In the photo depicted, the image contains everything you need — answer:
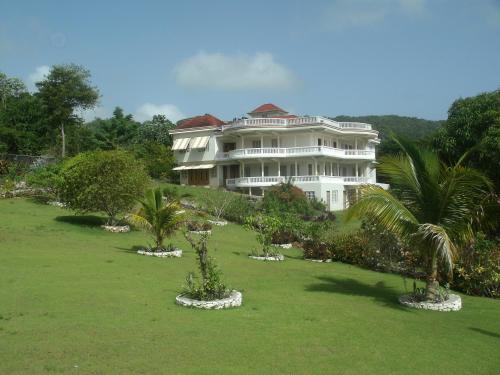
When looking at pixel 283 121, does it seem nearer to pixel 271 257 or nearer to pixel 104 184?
pixel 104 184

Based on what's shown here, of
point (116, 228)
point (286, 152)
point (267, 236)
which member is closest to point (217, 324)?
point (267, 236)

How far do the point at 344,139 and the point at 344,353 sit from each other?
42.1m

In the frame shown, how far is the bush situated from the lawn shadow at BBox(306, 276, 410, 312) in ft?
7.40

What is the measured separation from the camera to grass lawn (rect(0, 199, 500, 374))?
6.41 m

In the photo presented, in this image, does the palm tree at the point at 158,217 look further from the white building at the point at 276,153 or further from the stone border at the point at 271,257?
the white building at the point at 276,153

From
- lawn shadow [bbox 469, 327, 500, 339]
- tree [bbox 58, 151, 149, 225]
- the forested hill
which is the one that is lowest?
lawn shadow [bbox 469, 327, 500, 339]

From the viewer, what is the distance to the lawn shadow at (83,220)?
20783mm

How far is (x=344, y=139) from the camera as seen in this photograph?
47875 mm

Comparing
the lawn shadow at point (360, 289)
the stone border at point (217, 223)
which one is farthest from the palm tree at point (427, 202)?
the stone border at point (217, 223)

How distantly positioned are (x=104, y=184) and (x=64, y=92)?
99.5ft

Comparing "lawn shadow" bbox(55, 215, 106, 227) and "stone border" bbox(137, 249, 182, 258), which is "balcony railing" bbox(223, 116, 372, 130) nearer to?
"lawn shadow" bbox(55, 215, 106, 227)

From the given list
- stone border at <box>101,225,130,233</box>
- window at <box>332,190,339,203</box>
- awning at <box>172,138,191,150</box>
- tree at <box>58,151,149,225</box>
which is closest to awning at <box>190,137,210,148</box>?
awning at <box>172,138,191,150</box>

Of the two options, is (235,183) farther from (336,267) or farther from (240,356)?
(240,356)

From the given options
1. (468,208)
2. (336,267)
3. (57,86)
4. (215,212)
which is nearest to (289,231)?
(336,267)
